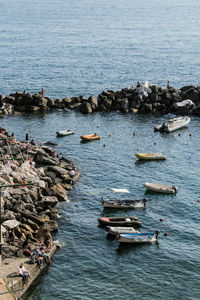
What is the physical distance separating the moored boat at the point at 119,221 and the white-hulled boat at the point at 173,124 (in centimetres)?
4226

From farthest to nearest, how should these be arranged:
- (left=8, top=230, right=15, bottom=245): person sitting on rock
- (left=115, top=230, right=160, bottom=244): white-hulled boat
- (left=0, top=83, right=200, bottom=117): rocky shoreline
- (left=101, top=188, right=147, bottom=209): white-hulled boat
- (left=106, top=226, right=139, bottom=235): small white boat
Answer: (left=0, top=83, right=200, bottom=117): rocky shoreline, (left=101, top=188, right=147, bottom=209): white-hulled boat, (left=106, top=226, right=139, bottom=235): small white boat, (left=115, top=230, right=160, bottom=244): white-hulled boat, (left=8, top=230, right=15, bottom=245): person sitting on rock

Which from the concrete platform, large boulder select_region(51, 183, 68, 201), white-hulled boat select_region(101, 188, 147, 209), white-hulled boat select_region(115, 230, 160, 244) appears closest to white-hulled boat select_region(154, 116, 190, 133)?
white-hulled boat select_region(101, 188, 147, 209)

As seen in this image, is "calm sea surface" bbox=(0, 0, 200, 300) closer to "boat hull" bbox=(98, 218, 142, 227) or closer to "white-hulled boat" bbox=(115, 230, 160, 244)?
"white-hulled boat" bbox=(115, 230, 160, 244)

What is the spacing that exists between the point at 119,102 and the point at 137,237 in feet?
202

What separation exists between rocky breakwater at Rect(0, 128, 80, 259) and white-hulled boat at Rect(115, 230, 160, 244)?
868cm

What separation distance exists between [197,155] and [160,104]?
96.2ft

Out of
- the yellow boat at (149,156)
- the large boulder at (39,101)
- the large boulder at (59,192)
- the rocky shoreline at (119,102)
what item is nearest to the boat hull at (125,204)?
the large boulder at (59,192)

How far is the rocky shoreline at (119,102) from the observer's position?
11706 cm

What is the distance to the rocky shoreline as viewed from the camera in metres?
117

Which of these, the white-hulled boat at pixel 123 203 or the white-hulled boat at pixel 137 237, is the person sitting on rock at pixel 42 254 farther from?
the white-hulled boat at pixel 123 203

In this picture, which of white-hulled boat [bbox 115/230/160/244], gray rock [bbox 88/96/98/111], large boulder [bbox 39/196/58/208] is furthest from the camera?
gray rock [bbox 88/96/98/111]

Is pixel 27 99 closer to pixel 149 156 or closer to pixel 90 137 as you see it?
pixel 90 137

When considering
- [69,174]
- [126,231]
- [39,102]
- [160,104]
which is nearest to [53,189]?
[69,174]

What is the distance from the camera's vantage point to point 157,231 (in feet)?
210
